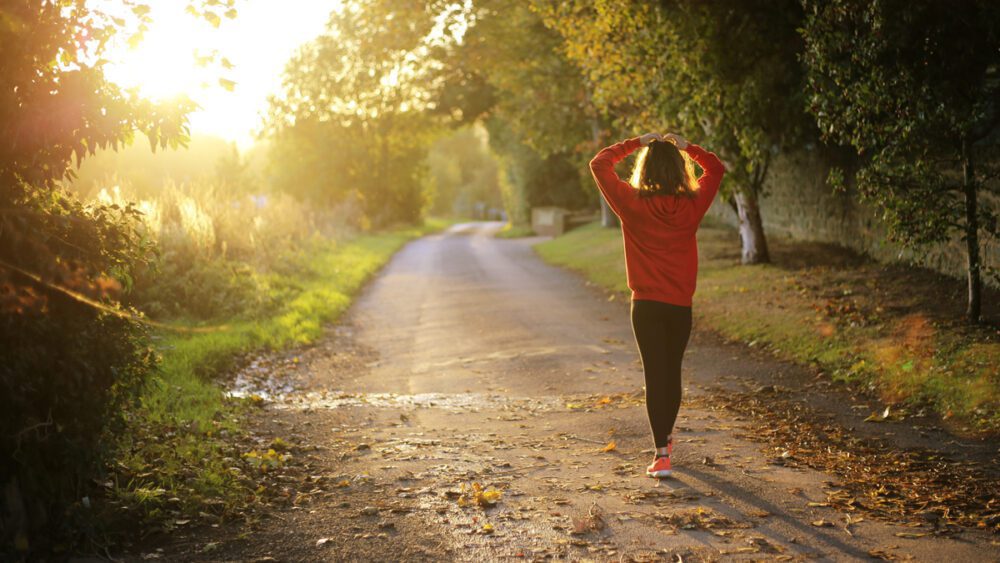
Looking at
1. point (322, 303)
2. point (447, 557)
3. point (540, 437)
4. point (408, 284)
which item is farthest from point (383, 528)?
point (408, 284)

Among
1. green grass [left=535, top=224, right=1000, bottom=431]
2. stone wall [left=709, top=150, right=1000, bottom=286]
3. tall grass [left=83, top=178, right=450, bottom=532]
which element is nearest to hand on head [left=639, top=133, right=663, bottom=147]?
tall grass [left=83, top=178, right=450, bottom=532]

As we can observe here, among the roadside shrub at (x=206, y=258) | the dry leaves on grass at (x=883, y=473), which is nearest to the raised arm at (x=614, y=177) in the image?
the dry leaves on grass at (x=883, y=473)

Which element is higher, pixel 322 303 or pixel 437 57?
pixel 437 57

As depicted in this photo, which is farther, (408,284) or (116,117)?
(408,284)

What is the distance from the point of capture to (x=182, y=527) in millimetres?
5668

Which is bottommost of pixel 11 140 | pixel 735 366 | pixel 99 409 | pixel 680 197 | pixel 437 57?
pixel 735 366

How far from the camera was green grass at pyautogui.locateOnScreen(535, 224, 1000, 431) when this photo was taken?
880 centimetres

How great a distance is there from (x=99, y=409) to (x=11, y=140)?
1.52 metres

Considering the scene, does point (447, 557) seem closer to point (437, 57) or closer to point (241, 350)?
point (241, 350)

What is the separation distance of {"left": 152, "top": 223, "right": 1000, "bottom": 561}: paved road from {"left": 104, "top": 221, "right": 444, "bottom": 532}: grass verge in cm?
42

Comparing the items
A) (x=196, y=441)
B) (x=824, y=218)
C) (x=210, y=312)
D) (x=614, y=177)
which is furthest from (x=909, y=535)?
(x=824, y=218)

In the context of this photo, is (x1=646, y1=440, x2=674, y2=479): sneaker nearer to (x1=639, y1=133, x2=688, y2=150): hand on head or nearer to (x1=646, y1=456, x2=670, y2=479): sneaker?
(x1=646, y1=456, x2=670, y2=479): sneaker

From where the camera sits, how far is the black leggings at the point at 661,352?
644cm

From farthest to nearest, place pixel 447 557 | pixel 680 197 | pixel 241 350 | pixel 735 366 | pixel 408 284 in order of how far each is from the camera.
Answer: pixel 408 284
pixel 241 350
pixel 735 366
pixel 680 197
pixel 447 557
